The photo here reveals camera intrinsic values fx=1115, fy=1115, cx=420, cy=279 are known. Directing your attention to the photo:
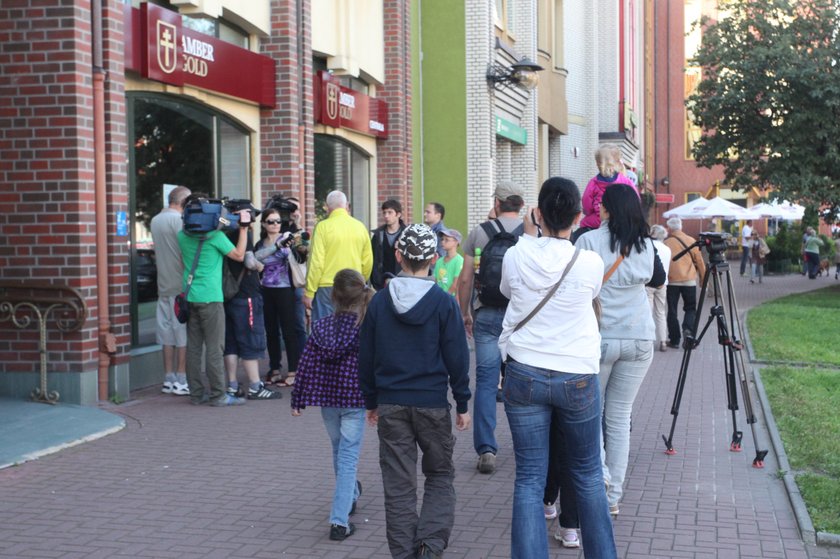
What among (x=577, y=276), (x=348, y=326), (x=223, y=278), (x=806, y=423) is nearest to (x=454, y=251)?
(x=223, y=278)

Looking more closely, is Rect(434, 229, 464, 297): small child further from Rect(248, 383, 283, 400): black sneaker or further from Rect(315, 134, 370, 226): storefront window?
Rect(315, 134, 370, 226): storefront window

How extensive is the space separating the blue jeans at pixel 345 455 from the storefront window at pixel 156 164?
5409 mm

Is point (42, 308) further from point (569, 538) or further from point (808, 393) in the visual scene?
point (808, 393)

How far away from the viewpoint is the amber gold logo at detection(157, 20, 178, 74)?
11.0 meters

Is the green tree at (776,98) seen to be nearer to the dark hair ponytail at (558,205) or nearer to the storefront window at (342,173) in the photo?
the storefront window at (342,173)

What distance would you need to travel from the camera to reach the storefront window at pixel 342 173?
16219 millimetres

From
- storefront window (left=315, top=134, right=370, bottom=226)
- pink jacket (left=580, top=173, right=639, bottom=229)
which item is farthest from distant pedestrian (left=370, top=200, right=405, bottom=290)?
storefront window (left=315, top=134, right=370, bottom=226)

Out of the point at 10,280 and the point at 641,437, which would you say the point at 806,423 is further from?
the point at 10,280

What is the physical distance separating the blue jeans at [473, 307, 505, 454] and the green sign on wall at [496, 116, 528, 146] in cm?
1401

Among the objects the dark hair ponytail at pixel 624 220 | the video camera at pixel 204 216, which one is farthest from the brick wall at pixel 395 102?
the dark hair ponytail at pixel 624 220

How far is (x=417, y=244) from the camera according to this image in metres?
5.48

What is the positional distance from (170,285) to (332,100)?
19.1 ft

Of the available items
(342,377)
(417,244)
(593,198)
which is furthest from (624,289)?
(593,198)

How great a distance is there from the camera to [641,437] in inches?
353
